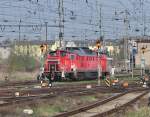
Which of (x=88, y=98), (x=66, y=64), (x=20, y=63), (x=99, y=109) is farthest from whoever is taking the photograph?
(x=20, y=63)

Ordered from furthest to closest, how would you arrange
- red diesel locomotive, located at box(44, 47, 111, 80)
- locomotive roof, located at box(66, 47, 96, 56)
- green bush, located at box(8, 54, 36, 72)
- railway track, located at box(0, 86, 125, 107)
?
green bush, located at box(8, 54, 36, 72), locomotive roof, located at box(66, 47, 96, 56), red diesel locomotive, located at box(44, 47, 111, 80), railway track, located at box(0, 86, 125, 107)

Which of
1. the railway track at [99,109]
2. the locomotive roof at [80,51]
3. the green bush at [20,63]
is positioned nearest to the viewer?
the railway track at [99,109]

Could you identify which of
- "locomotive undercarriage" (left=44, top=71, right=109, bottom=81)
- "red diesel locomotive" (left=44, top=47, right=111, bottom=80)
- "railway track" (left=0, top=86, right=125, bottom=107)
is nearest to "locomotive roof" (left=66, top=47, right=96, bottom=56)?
"red diesel locomotive" (left=44, top=47, right=111, bottom=80)

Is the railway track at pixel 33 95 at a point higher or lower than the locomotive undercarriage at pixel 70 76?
higher

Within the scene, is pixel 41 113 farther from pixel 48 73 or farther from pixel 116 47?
pixel 116 47

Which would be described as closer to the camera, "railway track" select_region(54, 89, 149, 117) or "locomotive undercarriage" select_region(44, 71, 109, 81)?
"railway track" select_region(54, 89, 149, 117)

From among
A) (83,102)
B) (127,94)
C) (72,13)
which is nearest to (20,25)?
(72,13)

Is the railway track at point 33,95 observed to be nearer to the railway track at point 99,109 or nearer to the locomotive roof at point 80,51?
the railway track at point 99,109

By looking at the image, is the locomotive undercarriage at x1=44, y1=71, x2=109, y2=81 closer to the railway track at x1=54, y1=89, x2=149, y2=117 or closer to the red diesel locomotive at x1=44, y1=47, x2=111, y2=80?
the red diesel locomotive at x1=44, y1=47, x2=111, y2=80

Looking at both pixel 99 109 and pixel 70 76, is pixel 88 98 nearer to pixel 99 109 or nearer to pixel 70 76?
pixel 99 109

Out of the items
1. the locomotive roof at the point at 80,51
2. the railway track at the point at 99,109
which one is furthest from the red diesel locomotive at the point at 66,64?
the railway track at the point at 99,109

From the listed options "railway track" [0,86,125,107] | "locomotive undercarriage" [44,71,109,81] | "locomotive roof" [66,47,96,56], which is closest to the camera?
"railway track" [0,86,125,107]

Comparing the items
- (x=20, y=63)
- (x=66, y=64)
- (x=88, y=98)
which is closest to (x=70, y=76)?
(x=66, y=64)

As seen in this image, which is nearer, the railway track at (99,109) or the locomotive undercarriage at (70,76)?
the railway track at (99,109)
